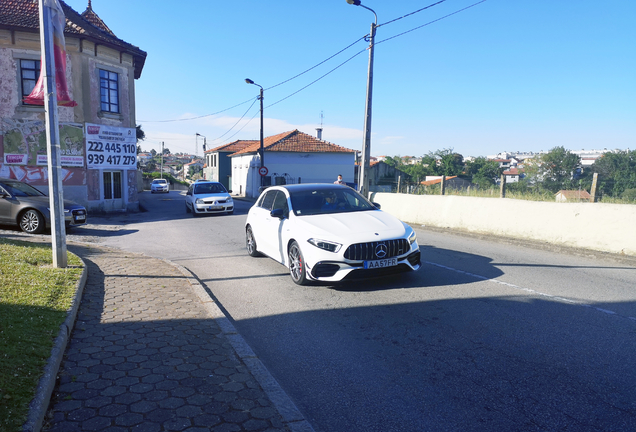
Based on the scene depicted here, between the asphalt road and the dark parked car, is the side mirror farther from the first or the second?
the dark parked car

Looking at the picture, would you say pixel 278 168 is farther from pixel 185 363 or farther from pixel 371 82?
pixel 185 363

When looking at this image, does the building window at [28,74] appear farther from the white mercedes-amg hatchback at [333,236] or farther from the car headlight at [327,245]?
the car headlight at [327,245]

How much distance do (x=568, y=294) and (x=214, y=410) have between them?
16.6 feet

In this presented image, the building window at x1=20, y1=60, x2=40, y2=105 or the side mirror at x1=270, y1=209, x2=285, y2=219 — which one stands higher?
the building window at x1=20, y1=60, x2=40, y2=105

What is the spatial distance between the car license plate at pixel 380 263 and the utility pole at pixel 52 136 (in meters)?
4.77

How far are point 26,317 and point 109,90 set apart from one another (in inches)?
780

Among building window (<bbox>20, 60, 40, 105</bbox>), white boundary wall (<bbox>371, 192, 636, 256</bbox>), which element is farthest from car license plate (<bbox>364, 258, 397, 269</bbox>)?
building window (<bbox>20, 60, 40, 105</bbox>)

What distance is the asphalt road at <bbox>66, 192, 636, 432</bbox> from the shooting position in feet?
10.4

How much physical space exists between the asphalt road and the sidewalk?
29 centimetres

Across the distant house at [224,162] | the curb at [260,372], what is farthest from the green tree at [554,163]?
the distant house at [224,162]

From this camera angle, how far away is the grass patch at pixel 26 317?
3.02 metres

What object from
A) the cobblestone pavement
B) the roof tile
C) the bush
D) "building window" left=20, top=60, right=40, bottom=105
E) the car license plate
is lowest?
the cobblestone pavement

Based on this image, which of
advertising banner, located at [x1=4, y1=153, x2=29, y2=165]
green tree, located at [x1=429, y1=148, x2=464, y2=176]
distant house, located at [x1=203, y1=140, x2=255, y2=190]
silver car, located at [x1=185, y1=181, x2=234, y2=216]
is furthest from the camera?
green tree, located at [x1=429, y1=148, x2=464, y2=176]

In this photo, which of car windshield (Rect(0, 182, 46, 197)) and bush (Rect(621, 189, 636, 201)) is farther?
car windshield (Rect(0, 182, 46, 197))
